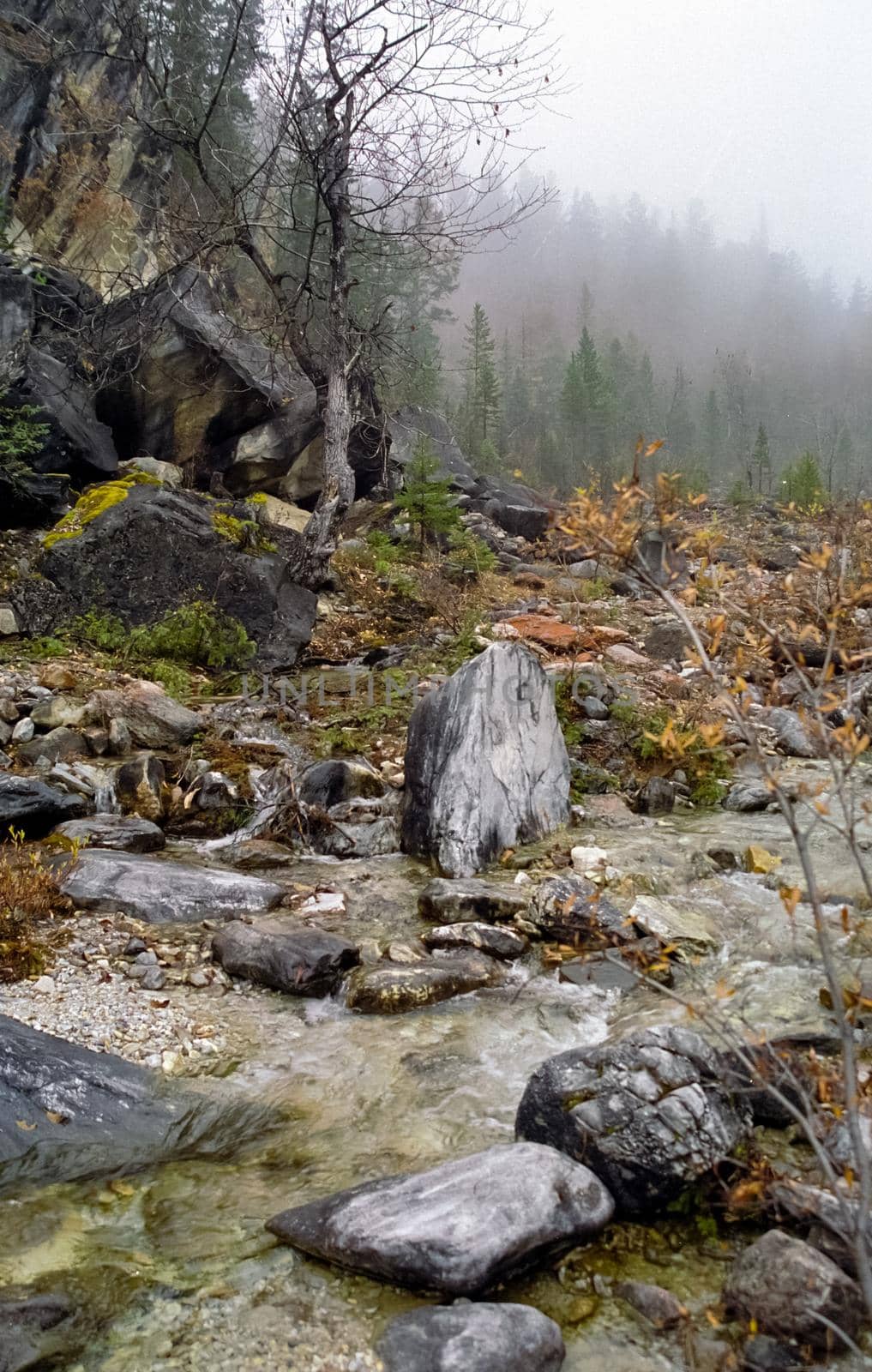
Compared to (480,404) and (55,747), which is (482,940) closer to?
(55,747)

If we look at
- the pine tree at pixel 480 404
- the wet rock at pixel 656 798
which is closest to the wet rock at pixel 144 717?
the wet rock at pixel 656 798

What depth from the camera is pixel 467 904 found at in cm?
512

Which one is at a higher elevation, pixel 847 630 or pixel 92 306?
pixel 92 306

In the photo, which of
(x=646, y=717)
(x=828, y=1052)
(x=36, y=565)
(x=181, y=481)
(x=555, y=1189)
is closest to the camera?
(x=555, y=1189)

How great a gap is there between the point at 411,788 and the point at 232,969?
230 centimetres

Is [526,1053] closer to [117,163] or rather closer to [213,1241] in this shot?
[213,1241]

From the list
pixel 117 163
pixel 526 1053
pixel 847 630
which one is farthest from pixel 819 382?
pixel 526 1053

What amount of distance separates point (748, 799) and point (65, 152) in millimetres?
19765

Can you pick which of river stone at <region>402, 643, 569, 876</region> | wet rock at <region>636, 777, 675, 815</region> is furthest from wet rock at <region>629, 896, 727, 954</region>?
wet rock at <region>636, 777, 675, 815</region>

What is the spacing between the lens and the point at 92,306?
1351cm

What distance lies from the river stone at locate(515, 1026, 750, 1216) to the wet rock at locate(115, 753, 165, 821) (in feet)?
13.9

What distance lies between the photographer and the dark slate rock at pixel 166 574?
31.4 feet

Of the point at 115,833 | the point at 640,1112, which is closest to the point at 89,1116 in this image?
the point at 640,1112

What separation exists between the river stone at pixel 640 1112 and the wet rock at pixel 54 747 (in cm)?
523
